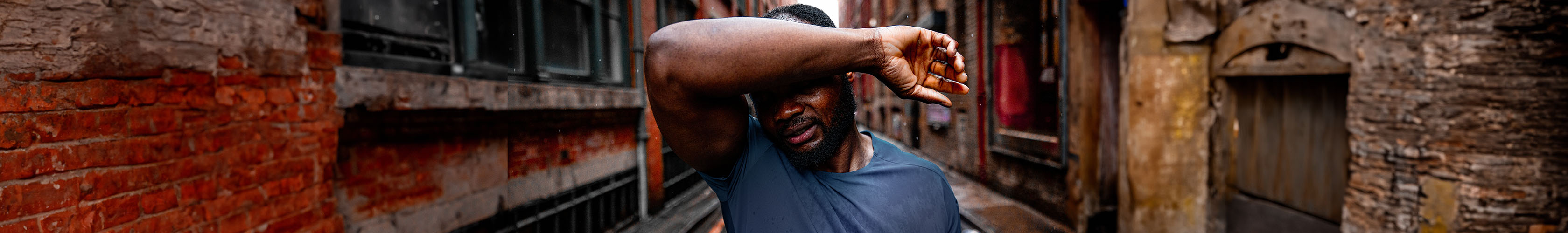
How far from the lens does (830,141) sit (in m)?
1.07

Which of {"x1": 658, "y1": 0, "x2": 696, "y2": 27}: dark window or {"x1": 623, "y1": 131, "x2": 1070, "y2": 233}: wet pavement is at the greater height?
{"x1": 658, "y1": 0, "x2": 696, "y2": 27}: dark window

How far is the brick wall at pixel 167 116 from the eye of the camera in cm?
157

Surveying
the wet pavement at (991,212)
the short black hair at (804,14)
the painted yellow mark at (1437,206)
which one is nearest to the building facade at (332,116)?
the short black hair at (804,14)

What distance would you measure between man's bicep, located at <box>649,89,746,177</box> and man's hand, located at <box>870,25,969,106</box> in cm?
30

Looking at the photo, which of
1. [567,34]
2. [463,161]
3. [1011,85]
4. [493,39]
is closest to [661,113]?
[1011,85]

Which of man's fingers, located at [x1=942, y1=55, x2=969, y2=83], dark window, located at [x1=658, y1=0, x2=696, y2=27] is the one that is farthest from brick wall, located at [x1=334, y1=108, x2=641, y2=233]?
man's fingers, located at [x1=942, y1=55, x2=969, y2=83]

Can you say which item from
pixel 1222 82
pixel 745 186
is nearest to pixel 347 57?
pixel 745 186

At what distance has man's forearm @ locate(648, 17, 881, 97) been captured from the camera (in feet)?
2.76

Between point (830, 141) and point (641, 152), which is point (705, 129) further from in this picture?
point (641, 152)

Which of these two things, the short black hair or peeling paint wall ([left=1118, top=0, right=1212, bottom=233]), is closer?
the short black hair

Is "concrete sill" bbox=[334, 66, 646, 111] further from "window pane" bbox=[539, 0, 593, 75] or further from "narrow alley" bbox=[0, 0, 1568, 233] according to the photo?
"window pane" bbox=[539, 0, 593, 75]

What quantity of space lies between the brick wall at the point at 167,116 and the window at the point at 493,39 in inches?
6.7

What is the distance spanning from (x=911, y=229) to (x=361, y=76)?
7.93 feet

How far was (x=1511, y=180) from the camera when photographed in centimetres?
263
